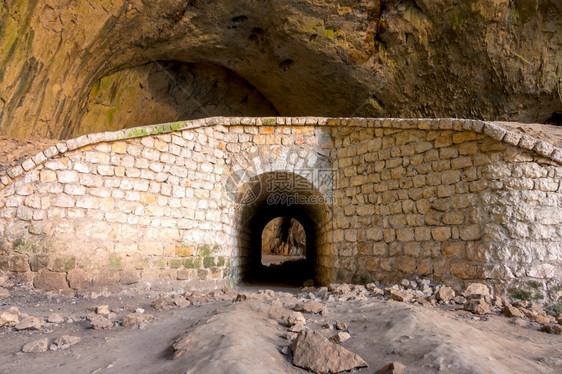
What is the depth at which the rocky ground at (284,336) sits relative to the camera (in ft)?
7.72

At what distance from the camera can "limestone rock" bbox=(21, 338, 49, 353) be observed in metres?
2.80

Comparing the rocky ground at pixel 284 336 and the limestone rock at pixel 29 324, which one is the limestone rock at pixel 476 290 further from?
the limestone rock at pixel 29 324

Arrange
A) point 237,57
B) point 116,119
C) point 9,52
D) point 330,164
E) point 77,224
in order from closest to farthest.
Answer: point 77,224 < point 9,52 < point 330,164 < point 116,119 < point 237,57

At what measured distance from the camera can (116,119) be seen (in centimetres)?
974

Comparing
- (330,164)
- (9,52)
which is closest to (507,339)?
(330,164)

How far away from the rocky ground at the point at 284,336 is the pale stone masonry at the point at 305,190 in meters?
0.63

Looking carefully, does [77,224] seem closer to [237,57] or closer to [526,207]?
[526,207]

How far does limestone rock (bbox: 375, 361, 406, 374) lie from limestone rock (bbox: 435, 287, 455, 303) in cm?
258

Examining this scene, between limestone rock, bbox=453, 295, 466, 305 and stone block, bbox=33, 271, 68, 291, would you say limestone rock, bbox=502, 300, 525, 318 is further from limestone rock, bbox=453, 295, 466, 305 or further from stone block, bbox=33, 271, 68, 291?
stone block, bbox=33, 271, 68, 291

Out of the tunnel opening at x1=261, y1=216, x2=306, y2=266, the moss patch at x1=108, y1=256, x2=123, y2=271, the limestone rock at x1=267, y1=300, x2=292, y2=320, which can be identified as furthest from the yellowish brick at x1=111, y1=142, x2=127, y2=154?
the tunnel opening at x1=261, y1=216, x2=306, y2=266

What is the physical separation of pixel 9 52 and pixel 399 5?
29.4 feet

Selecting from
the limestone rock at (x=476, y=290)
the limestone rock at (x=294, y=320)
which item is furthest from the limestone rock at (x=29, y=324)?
the limestone rock at (x=476, y=290)

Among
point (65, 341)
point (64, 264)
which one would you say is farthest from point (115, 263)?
point (65, 341)

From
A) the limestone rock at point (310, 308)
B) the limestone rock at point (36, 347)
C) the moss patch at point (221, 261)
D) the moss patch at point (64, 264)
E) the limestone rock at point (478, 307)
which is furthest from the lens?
the moss patch at point (221, 261)
